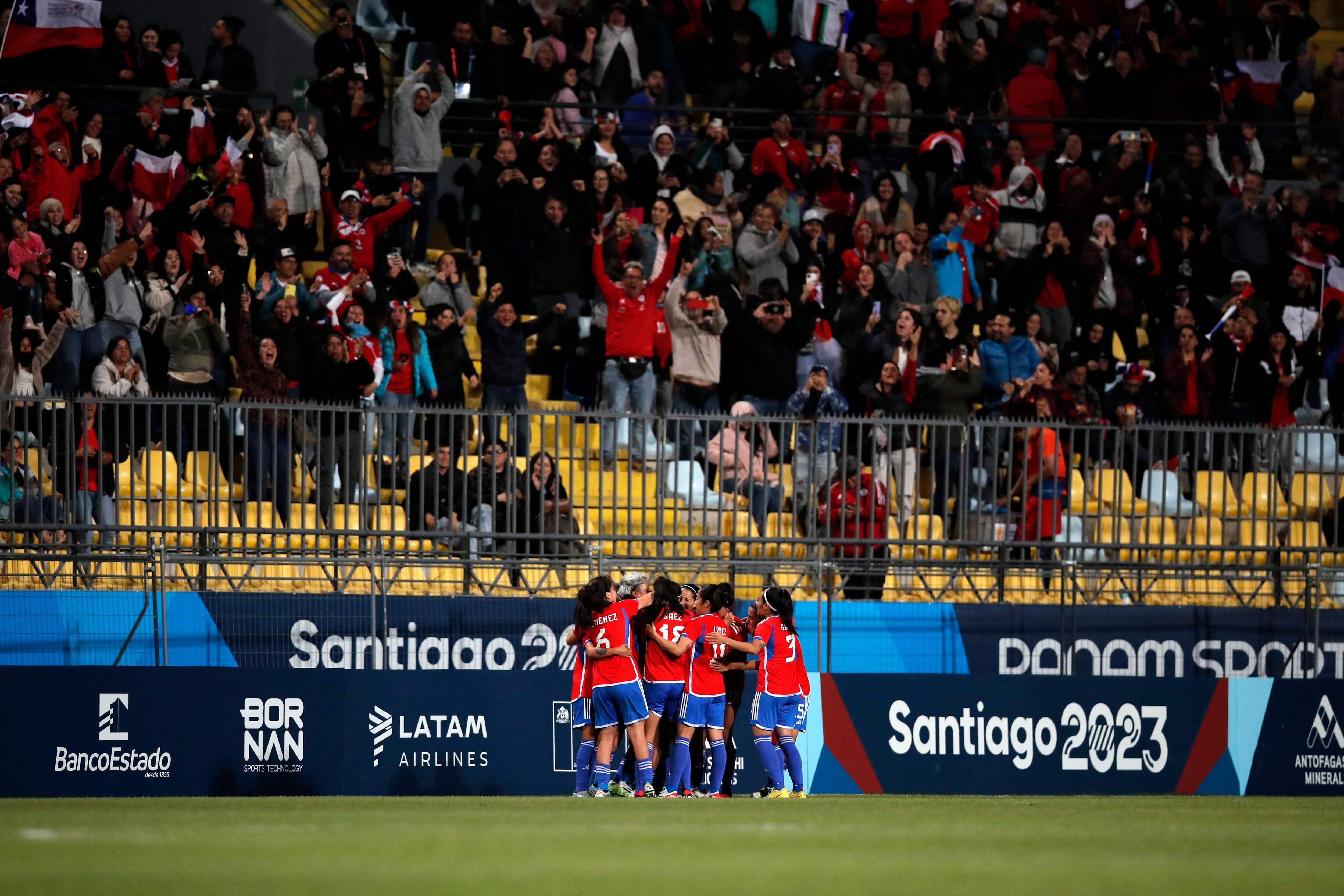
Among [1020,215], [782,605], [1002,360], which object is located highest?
[1020,215]

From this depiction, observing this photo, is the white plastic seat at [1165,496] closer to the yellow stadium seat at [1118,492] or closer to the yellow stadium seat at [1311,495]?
the yellow stadium seat at [1118,492]

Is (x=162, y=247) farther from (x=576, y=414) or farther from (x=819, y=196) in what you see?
(x=819, y=196)

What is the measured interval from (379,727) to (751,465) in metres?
4.51

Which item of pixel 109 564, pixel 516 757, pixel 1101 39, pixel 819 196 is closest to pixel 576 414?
pixel 516 757

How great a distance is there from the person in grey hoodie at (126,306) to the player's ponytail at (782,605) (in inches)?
298

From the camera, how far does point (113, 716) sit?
53.8ft

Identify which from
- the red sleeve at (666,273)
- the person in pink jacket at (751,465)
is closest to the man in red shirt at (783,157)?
the red sleeve at (666,273)

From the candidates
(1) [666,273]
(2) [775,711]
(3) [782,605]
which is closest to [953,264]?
(1) [666,273]

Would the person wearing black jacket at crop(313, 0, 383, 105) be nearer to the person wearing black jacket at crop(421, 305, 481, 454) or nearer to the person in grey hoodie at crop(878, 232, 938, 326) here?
the person wearing black jacket at crop(421, 305, 481, 454)

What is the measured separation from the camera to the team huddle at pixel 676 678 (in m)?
16.1

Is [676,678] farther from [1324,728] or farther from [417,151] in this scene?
[417,151]

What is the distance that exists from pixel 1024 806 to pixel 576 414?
572cm

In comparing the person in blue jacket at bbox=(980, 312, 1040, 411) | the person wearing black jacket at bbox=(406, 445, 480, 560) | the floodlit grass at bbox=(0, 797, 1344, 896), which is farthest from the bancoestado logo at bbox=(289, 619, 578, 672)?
the person in blue jacket at bbox=(980, 312, 1040, 411)

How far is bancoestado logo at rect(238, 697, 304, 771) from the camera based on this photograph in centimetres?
1666
